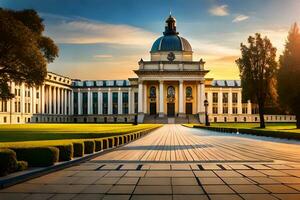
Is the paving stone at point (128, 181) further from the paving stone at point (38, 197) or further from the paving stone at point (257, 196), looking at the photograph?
the paving stone at point (257, 196)

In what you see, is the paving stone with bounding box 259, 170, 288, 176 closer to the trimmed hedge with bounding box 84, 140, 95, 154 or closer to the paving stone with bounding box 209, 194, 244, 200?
the paving stone with bounding box 209, 194, 244, 200

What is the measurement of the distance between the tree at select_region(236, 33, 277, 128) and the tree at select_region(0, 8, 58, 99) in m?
31.3

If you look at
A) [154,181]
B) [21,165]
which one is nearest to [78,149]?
[21,165]

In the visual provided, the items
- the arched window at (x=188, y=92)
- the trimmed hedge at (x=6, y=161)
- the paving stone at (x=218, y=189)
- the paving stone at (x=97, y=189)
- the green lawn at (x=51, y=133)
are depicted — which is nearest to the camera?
the paving stone at (x=218, y=189)

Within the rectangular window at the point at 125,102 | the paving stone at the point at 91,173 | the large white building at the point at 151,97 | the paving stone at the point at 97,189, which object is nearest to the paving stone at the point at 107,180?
the paving stone at the point at 97,189

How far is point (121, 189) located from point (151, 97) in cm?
→ 12480

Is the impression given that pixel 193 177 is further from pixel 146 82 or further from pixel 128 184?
pixel 146 82

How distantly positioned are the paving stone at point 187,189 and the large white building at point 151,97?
321 feet

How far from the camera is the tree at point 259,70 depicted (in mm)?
69000

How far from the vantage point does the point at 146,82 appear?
135000mm

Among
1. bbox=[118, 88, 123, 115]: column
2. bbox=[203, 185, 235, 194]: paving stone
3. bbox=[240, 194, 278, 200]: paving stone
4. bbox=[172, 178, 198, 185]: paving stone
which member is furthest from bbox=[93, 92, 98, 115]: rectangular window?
bbox=[240, 194, 278, 200]: paving stone

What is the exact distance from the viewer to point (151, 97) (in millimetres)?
136500

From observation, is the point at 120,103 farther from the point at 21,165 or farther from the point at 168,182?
the point at 168,182

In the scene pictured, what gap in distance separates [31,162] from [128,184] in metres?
4.31
